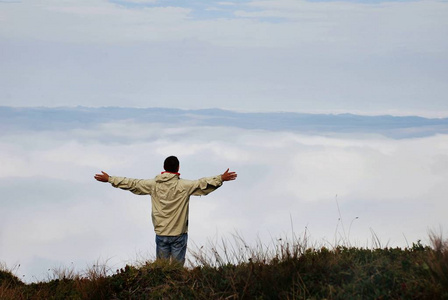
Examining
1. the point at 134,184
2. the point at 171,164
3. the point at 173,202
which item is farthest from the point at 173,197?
the point at 134,184

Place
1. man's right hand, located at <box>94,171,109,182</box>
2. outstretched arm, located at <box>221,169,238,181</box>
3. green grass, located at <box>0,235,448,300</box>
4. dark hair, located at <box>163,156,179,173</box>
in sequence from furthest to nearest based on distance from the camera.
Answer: man's right hand, located at <box>94,171,109,182</box> < dark hair, located at <box>163,156,179,173</box> < outstretched arm, located at <box>221,169,238,181</box> < green grass, located at <box>0,235,448,300</box>

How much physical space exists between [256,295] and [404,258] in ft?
8.70

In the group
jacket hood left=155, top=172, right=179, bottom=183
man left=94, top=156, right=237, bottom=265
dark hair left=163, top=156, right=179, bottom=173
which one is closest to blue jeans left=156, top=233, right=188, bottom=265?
man left=94, top=156, right=237, bottom=265

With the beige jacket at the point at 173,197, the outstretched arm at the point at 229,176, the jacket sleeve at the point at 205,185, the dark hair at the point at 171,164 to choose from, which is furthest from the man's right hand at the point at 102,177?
the outstretched arm at the point at 229,176

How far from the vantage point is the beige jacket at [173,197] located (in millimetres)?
13281

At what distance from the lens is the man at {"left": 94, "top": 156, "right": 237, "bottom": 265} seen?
1327 centimetres

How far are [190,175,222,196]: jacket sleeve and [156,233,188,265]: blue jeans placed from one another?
932 mm

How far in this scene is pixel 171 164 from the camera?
13531mm

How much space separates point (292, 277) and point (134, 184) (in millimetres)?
4642

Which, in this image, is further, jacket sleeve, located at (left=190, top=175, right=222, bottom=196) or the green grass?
jacket sleeve, located at (left=190, top=175, right=222, bottom=196)

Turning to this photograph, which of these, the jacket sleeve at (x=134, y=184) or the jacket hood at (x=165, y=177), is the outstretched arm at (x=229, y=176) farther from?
the jacket sleeve at (x=134, y=184)

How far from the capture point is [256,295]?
10406mm

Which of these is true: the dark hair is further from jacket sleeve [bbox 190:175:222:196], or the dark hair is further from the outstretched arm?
the outstretched arm

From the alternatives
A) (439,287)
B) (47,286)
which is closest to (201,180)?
(47,286)
